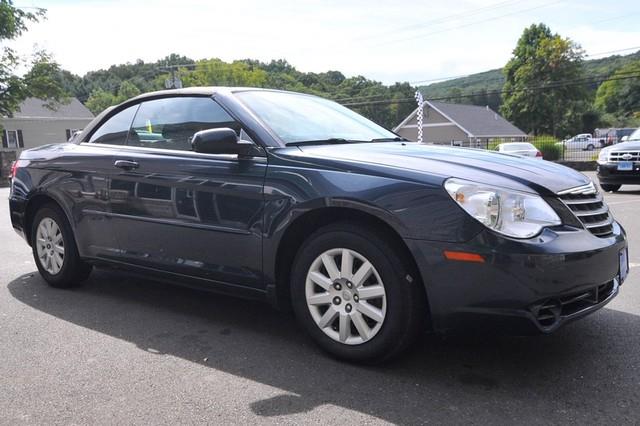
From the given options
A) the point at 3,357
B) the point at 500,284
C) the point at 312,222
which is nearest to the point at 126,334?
the point at 3,357

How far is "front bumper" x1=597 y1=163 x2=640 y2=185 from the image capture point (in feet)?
35.2

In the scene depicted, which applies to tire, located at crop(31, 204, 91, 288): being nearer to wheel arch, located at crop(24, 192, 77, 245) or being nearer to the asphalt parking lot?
wheel arch, located at crop(24, 192, 77, 245)

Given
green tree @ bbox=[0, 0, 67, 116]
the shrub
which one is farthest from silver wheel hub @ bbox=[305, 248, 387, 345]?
green tree @ bbox=[0, 0, 67, 116]

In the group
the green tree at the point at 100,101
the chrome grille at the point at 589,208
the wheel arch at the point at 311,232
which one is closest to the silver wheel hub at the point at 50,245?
the wheel arch at the point at 311,232

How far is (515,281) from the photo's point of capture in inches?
97.8

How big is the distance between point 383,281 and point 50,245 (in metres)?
3.10

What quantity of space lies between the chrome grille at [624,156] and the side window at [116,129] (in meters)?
9.85

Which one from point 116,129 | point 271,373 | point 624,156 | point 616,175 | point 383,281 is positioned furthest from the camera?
point 616,175

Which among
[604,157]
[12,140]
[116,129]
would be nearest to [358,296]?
[116,129]

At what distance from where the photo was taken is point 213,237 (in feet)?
11.1

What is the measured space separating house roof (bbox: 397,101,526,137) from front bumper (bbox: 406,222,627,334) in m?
54.6

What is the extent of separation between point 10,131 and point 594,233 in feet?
169

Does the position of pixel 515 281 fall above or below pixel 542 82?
below

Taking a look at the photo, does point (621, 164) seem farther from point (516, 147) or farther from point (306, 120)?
point (516, 147)
